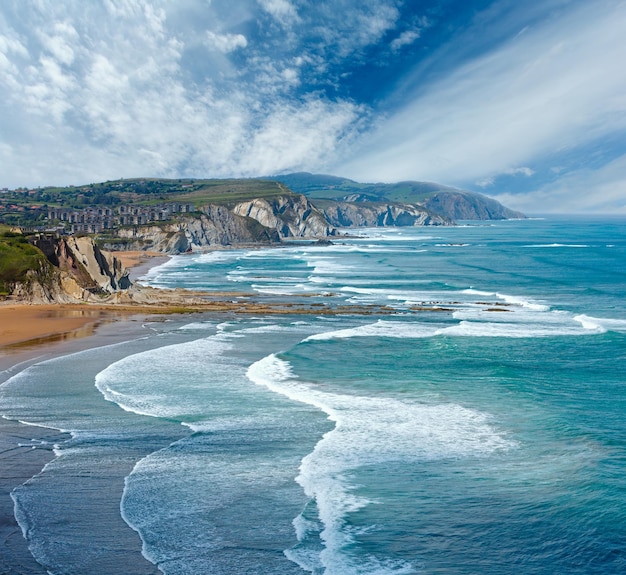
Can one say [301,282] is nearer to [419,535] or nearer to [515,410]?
[515,410]

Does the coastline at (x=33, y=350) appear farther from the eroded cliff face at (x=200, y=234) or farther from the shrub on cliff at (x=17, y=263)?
the eroded cliff face at (x=200, y=234)

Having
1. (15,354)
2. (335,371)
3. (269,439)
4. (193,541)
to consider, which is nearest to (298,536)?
(193,541)

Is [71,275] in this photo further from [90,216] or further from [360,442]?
[90,216]

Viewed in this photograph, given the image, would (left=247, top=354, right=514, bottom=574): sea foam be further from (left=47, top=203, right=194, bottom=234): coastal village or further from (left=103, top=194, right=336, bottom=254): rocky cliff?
(left=47, top=203, right=194, bottom=234): coastal village

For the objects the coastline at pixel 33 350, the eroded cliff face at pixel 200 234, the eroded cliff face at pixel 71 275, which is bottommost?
the coastline at pixel 33 350

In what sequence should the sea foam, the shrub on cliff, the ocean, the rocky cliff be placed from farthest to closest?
1. the rocky cliff
2. the shrub on cliff
3. the sea foam
4. the ocean

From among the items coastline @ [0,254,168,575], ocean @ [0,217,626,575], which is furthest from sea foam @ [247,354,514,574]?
coastline @ [0,254,168,575]

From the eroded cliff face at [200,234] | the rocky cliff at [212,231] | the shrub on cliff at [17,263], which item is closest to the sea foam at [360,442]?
the shrub on cliff at [17,263]

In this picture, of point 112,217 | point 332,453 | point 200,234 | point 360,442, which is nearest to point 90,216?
point 112,217
